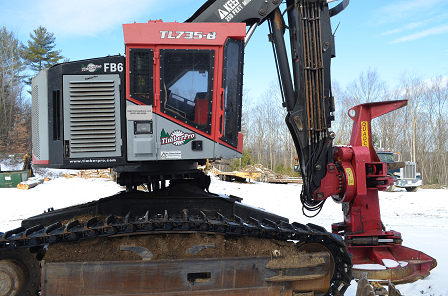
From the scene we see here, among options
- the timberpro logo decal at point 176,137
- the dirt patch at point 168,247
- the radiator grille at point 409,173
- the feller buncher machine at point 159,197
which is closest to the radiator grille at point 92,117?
the feller buncher machine at point 159,197

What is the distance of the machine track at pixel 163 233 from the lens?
3.54m

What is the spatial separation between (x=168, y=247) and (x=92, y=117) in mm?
1762

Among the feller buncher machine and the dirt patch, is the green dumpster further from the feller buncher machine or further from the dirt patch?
the dirt patch

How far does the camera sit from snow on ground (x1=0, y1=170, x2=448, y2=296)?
5377 millimetres

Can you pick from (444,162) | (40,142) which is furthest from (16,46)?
(444,162)

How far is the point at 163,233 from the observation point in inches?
149

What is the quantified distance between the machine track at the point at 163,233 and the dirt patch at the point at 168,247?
1.4 inches

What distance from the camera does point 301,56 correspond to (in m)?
4.87

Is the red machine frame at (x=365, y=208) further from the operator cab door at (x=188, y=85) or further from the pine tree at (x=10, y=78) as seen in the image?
the pine tree at (x=10, y=78)

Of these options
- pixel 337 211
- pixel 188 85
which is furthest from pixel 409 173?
pixel 188 85

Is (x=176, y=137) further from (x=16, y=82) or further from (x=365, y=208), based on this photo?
(x=16, y=82)

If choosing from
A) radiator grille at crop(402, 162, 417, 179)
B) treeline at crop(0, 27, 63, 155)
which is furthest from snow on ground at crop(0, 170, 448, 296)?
treeline at crop(0, 27, 63, 155)

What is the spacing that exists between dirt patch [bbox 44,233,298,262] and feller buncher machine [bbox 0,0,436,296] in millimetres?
11

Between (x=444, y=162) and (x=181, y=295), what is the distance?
51935 mm
